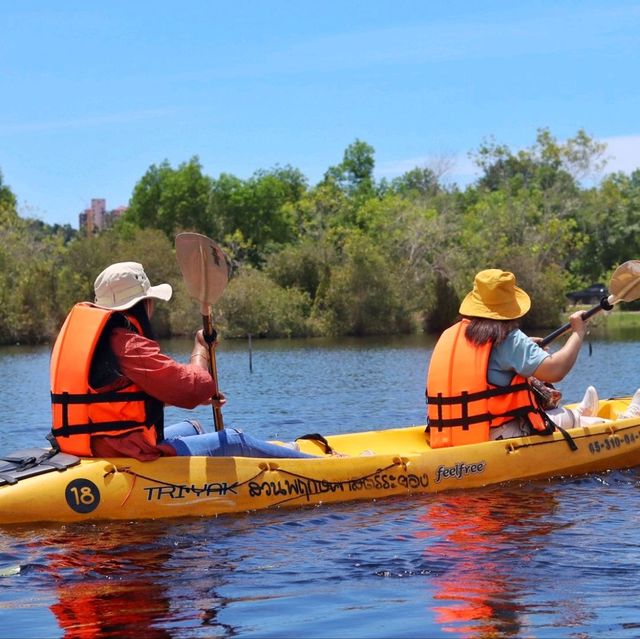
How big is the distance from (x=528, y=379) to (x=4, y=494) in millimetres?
3804

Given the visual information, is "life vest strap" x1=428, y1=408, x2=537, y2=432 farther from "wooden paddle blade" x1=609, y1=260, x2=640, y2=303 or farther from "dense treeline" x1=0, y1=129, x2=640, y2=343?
"dense treeline" x1=0, y1=129, x2=640, y2=343

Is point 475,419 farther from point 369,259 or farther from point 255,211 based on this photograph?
point 255,211

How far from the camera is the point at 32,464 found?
24.1 ft

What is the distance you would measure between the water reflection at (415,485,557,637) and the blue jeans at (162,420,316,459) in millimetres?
1122

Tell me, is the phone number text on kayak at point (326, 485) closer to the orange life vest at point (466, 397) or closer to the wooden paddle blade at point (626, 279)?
the orange life vest at point (466, 397)

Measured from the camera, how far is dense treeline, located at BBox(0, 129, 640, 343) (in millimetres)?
46500

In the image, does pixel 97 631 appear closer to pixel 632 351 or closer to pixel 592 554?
pixel 592 554

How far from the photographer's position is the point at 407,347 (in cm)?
3438

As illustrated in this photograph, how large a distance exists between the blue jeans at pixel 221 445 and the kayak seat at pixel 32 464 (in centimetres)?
65

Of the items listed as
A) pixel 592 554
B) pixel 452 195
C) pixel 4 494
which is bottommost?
pixel 592 554

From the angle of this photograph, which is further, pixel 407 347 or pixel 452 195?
pixel 452 195

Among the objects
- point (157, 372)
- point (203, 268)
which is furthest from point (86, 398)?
point (203, 268)

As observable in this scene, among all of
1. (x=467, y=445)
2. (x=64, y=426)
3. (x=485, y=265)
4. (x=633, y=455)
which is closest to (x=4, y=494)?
(x=64, y=426)

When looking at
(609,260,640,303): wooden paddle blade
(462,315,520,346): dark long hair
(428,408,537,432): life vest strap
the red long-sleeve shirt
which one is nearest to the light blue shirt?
(462,315,520,346): dark long hair
